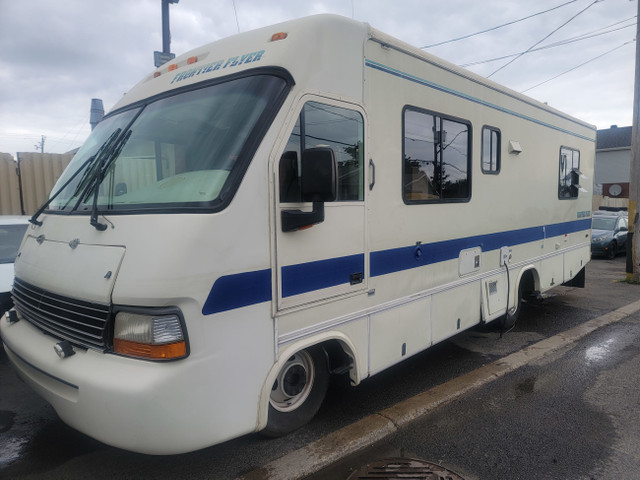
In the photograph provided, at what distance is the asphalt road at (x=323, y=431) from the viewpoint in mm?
2920

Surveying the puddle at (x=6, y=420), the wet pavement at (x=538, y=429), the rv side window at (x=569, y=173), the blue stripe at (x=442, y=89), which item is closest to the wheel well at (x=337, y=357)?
the wet pavement at (x=538, y=429)

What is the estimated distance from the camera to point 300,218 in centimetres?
273

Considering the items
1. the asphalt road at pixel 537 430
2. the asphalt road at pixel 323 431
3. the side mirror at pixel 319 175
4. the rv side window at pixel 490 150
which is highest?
the rv side window at pixel 490 150

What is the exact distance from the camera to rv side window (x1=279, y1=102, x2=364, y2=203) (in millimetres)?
2771

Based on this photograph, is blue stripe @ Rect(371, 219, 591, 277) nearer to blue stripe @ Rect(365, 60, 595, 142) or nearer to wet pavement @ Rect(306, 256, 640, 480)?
wet pavement @ Rect(306, 256, 640, 480)

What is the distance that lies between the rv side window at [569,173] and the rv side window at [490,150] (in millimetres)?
2199

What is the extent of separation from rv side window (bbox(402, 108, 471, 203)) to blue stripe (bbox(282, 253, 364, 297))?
84cm

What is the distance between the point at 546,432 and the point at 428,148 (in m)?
2.50

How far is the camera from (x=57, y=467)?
115 inches

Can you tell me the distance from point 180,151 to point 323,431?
7.51 feet

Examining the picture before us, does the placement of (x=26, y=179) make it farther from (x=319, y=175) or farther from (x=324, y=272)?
(x=319, y=175)

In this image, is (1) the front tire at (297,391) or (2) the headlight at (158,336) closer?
(2) the headlight at (158,336)

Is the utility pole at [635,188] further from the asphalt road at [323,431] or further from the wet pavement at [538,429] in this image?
the wet pavement at [538,429]

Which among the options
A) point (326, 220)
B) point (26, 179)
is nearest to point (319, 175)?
point (326, 220)
